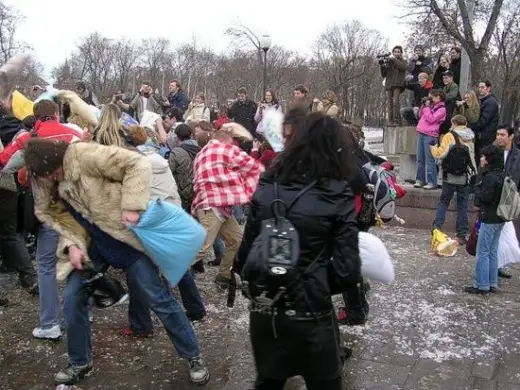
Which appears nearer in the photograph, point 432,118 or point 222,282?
point 222,282

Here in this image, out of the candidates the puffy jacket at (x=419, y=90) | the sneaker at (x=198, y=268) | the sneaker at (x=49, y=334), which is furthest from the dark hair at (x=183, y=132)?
the puffy jacket at (x=419, y=90)

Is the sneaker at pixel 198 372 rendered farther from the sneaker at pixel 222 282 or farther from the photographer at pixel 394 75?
the photographer at pixel 394 75

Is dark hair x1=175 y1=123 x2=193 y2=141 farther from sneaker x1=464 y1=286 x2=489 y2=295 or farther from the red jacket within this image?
sneaker x1=464 y1=286 x2=489 y2=295

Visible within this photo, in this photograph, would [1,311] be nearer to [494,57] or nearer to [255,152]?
[255,152]

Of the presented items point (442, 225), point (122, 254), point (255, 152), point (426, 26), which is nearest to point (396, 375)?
point (122, 254)

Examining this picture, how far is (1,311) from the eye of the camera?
5047 mm

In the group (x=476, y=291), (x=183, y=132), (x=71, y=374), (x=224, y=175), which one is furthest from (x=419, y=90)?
(x=71, y=374)

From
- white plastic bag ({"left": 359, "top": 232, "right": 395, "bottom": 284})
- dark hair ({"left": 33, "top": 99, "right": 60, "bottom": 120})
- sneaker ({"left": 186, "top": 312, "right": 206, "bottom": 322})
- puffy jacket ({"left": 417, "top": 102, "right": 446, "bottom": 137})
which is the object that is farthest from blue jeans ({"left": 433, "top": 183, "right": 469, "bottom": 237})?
dark hair ({"left": 33, "top": 99, "right": 60, "bottom": 120})

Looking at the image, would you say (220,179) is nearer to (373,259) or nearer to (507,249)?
(373,259)

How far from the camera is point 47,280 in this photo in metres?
4.39

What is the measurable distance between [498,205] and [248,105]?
284 inches

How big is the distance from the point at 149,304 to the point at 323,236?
1.59 m

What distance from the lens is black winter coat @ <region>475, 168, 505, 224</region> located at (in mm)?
5508

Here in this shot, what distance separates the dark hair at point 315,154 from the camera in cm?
258
